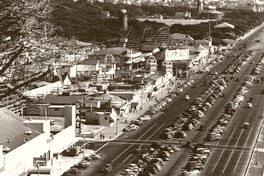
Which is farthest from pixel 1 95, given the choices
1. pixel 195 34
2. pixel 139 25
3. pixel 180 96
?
pixel 139 25

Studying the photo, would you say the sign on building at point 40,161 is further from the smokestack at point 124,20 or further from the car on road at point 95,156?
the smokestack at point 124,20

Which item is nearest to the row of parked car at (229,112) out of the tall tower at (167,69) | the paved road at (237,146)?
the paved road at (237,146)

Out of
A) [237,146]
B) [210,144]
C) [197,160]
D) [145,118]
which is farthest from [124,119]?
[197,160]

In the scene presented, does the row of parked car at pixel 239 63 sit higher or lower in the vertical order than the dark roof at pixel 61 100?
lower

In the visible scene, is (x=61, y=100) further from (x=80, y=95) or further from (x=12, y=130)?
(x=12, y=130)

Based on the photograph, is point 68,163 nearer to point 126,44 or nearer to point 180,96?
point 180,96

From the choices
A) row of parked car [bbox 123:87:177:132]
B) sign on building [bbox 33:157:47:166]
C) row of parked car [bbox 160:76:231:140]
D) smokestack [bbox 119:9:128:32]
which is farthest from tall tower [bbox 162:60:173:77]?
smokestack [bbox 119:9:128:32]

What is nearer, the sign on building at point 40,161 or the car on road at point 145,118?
the sign on building at point 40,161

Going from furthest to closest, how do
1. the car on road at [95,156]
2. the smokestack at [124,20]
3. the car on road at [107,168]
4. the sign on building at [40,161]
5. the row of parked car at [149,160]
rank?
1. the smokestack at [124,20]
2. the car on road at [95,156]
3. the car on road at [107,168]
4. the row of parked car at [149,160]
5. the sign on building at [40,161]
